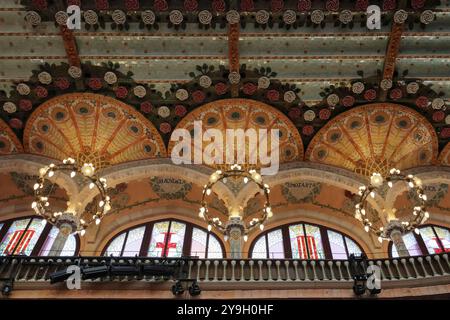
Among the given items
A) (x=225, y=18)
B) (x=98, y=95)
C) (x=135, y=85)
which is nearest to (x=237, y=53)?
(x=225, y=18)

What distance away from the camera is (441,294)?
27.1ft

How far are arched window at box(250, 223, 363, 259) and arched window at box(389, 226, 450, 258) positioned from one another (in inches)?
51.9

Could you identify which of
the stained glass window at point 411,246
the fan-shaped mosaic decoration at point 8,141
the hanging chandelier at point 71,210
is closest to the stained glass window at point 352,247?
the stained glass window at point 411,246

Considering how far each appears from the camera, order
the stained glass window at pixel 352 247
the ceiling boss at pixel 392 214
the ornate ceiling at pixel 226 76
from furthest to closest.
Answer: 1. the stained glass window at pixel 352 247
2. the ornate ceiling at pixel 226 76
3. the ceiling boss at pixel 392 214

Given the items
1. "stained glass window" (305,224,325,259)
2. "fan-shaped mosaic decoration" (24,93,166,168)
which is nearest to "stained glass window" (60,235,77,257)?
"fan-shaped mosaic decoration" (24,93,166,168)

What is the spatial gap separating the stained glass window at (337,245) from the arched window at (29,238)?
23.4 ft

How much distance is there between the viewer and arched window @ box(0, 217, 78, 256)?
40.9 feet

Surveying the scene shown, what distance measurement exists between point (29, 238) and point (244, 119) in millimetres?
6863

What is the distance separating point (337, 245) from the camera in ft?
43.3

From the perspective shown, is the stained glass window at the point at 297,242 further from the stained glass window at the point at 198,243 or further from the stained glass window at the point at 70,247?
the stained glass window at the point at 70,247

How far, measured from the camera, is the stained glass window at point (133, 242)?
41.9 feet

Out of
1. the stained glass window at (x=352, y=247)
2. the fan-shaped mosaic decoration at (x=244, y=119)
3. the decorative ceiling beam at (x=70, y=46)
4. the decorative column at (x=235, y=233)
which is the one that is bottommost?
the decorative column at (x=235, y=233)

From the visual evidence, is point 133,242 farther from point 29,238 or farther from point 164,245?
point 29,238

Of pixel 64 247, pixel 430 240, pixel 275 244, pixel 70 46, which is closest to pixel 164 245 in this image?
pixel 64 247
